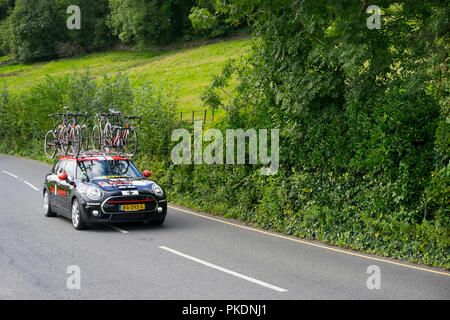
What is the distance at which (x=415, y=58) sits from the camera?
37.7 ft

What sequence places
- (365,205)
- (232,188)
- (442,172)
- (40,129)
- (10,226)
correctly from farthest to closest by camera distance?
(40,129)
(232,188)
(10,226)
(365,205)
(442,172)

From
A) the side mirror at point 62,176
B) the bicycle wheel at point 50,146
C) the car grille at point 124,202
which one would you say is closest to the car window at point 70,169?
the side mirror at point 62,176

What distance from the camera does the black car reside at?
41.9 ft

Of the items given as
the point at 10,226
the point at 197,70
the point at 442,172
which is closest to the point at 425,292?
the point at 442,172

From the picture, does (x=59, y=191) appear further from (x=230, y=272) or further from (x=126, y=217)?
(x=230, y=272)

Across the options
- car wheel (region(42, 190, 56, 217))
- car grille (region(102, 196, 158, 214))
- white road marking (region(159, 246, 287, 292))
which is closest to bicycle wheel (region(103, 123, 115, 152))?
car wheel (region(42, 190, 56, 217))

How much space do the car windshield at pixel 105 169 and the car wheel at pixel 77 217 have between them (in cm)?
85

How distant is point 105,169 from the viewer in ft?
46.7

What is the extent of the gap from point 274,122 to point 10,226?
284 inches

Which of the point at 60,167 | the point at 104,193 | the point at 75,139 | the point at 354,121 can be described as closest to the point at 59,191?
Result: the point at 60,167

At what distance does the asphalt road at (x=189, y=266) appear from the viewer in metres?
7.64

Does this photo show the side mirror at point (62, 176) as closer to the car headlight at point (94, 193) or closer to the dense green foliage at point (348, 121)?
the car headlight at point (94, 193)

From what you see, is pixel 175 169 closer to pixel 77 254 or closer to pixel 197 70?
pixel 77 254

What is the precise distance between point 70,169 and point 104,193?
216 cm
